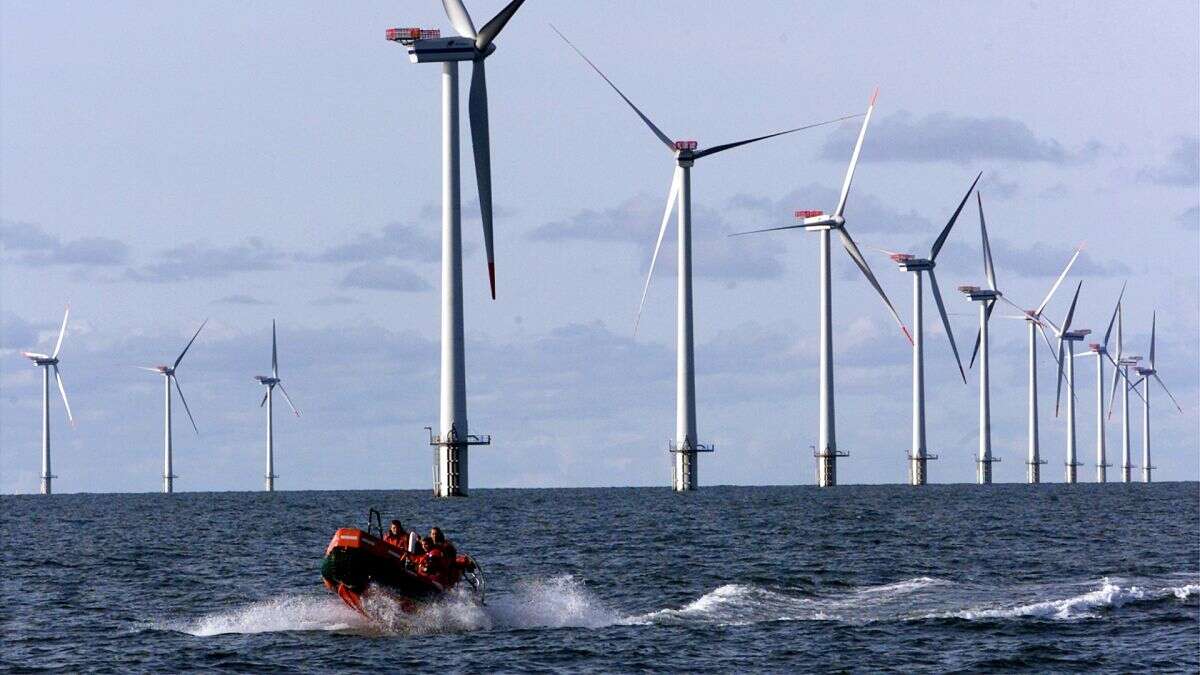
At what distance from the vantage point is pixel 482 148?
106125 mm

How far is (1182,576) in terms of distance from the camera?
62406mm

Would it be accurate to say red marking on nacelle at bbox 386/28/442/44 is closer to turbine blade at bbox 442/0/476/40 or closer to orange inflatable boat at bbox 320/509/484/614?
turbine blade at bbox 442/0/476/40

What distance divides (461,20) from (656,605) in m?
82.8

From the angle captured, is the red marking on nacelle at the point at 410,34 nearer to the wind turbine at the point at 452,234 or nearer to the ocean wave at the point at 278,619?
the wind turbine at the point at 452,234

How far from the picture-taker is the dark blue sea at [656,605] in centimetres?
4266

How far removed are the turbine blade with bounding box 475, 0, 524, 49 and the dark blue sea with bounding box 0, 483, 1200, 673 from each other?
4196 cm

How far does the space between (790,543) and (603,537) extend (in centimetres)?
1092

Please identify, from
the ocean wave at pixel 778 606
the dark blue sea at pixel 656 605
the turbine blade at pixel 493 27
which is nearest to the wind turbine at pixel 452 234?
the turbine blade at pixel 493 27

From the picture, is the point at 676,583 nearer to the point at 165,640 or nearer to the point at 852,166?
the point at 165,640

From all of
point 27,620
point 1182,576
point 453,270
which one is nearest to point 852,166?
point 453,270

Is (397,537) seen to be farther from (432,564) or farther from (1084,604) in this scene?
(1084,604)

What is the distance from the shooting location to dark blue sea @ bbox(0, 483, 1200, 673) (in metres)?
42.7

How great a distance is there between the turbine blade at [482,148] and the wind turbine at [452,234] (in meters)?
6.30

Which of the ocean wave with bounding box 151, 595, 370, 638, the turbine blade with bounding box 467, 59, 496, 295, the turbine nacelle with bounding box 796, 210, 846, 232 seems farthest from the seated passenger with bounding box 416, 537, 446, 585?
the turbine nacelle with bounding box 796, 210, 846, 232
